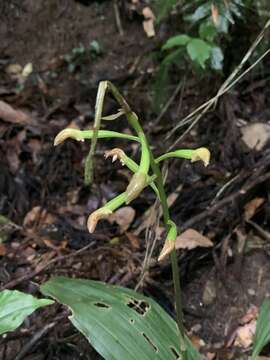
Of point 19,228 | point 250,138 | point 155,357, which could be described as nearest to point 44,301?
point 155,357

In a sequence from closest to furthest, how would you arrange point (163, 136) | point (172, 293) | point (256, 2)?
1. point (172, 293)
2. point (256, 2)
3. point (163, 136)

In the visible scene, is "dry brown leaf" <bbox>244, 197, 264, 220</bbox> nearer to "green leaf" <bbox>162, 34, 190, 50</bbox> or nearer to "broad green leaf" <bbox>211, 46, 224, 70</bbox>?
"broad green leaf" <bbox>211, 46, 224, 70</bbox>

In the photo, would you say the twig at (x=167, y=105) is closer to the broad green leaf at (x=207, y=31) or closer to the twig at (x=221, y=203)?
the broad green leaf at (x=207, y=31)

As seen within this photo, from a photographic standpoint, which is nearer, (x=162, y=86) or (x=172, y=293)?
(x=172, y=293)

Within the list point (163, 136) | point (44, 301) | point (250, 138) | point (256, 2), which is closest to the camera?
point (44, 301)

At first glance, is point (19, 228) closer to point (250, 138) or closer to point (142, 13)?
point (250, 138)

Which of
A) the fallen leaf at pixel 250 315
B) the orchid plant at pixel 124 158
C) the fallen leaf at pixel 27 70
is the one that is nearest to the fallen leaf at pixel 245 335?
the fallen leaf at pixel 250 315
